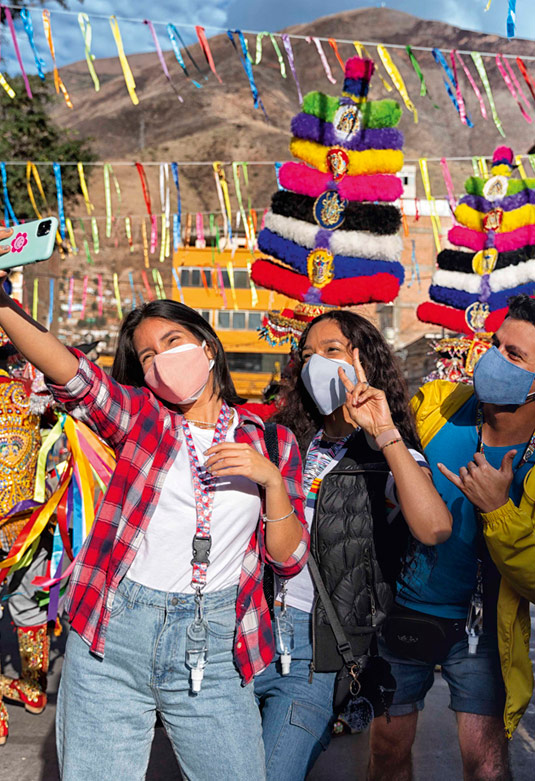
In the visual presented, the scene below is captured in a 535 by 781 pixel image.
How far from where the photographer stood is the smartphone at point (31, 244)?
1.70 meters

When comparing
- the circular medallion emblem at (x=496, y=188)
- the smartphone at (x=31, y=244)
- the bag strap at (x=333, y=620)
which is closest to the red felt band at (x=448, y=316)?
the circular medallion emblem at (x=496, y=188)

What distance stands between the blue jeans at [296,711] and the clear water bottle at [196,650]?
0.43m

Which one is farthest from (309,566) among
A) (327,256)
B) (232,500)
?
(327,256)

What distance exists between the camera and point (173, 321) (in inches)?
87.9

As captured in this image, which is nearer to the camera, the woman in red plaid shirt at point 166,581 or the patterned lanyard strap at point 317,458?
the woman in red plaid shirt at point 166,581

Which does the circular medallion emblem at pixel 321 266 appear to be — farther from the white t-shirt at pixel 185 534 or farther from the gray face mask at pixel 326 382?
the white t-shirt at pixel 185 534

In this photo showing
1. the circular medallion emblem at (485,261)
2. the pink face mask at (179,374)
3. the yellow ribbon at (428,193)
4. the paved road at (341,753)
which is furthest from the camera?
the yellow ribbon at (428,193)

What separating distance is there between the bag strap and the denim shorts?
1.03ft

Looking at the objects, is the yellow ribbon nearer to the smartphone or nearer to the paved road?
the paved road

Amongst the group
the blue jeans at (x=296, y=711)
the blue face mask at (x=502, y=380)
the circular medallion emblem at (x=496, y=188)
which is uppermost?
the circular medallion emblem at (x=496, y=188)

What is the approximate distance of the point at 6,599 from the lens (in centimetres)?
439

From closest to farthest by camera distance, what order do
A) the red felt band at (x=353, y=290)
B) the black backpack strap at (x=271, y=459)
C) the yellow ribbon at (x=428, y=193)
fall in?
the black backpack strap at (x=271, y=459) → the red felt band at (x=353, y=290) → the yellow ribbon at (x=428, y=193)

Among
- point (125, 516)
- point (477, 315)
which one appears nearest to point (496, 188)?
point (477, 315)

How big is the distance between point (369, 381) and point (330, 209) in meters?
3.24
